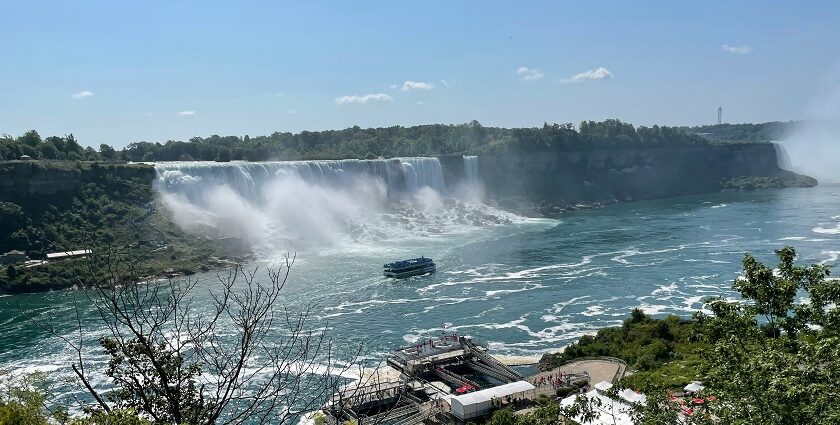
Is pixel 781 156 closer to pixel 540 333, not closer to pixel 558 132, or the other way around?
pixel 558 132

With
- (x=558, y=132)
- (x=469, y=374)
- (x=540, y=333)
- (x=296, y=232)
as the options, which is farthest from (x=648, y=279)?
(x=558, y=132)

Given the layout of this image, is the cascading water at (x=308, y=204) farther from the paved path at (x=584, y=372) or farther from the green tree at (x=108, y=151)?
the paved path at (x=584, y=372)

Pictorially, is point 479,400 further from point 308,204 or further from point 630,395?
point 308,204

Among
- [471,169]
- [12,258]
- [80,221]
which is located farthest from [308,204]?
[471,169]

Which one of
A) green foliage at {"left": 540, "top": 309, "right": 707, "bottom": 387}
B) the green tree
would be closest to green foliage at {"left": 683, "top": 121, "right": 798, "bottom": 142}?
the green tree

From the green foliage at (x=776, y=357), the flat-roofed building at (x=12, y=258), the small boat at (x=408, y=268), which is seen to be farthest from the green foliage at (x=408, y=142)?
the green foliage at (x=776, y=357)

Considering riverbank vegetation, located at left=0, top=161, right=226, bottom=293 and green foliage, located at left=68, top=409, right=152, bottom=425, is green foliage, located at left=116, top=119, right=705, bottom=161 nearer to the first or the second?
riverbank vegetation, located at left=0, top=161, right=226, bottom=293
